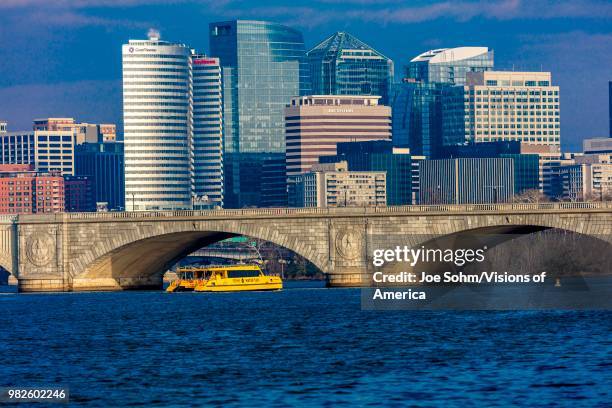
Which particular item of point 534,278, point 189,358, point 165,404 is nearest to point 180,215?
point 534,278

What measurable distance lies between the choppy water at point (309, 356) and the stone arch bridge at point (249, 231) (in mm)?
18043

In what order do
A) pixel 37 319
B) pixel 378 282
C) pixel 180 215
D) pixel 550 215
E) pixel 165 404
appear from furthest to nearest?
pixel 180 215
pixel 550 215
pixel 378 282
pixel 37 319
pixel 165 404

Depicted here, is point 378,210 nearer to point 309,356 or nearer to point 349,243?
point 349,243

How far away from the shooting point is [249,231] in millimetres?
133625

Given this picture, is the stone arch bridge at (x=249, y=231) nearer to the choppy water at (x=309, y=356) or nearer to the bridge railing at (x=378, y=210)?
the bridge railing at (x=378, y=210)

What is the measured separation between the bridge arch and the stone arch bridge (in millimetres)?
83

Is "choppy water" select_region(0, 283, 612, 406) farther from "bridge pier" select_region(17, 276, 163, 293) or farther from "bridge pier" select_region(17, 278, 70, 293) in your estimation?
"bridge pier" select_region(17, 276, 163, 293)

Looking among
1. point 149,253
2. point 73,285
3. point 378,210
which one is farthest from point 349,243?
point 73,285


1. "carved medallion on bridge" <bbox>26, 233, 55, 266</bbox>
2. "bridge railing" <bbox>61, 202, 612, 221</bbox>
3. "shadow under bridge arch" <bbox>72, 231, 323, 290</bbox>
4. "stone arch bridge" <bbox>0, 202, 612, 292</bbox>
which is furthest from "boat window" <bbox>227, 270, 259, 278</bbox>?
"carved medallion on bridge" <bbox>26, 233, 55, 266</bbox>

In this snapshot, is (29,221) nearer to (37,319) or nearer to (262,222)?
(262,222)

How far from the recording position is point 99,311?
11162 cm

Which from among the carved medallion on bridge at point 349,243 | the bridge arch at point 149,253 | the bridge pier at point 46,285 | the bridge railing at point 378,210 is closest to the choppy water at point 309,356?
the carved medallion on bridge at point 349,243

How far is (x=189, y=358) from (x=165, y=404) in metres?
15.6

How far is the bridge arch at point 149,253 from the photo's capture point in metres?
134
